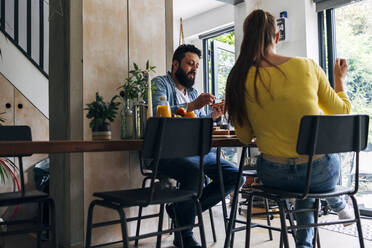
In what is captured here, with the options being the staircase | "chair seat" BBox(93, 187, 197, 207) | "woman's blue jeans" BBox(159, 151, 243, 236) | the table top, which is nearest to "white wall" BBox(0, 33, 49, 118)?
the staircase

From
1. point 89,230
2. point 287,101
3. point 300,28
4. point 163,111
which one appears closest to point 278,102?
point 287,101

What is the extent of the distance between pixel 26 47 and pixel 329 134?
3.53 meters

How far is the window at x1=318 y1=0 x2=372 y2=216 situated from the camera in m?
3.80

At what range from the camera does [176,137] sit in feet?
5.30

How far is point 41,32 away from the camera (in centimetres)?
408

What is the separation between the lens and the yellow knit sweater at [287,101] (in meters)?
1.57

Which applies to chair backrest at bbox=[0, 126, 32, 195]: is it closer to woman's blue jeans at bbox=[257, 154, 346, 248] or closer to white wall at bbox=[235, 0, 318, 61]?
woman's blue jeans at bbox=[257, 154, 346, 248]

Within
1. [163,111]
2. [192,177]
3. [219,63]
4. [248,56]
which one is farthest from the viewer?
[219,63]

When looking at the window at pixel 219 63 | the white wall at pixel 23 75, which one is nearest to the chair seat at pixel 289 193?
the white wall at pixel 23 75

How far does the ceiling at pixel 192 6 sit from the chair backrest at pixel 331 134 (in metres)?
4.15

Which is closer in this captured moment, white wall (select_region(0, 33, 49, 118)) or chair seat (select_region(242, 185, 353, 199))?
chair seat (select_region(242, 185, 353, 199))

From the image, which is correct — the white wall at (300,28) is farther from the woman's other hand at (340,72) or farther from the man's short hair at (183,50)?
the woman's other hand at (340,72)

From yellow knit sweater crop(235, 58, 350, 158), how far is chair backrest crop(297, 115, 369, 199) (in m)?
0.08

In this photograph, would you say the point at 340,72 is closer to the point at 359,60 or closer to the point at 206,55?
the point at 359,60
